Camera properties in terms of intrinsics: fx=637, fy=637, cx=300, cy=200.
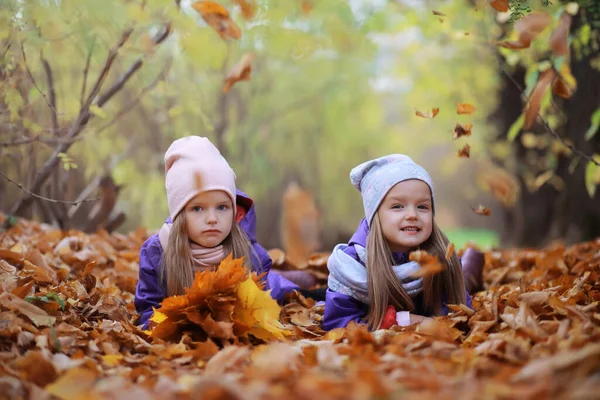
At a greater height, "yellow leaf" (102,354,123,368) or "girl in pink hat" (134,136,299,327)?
"girl in pink hat" (134,136,299,327)

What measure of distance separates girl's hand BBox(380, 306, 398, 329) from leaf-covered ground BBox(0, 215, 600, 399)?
0.15m

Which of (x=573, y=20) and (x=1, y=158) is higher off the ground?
(x=573, y=20)

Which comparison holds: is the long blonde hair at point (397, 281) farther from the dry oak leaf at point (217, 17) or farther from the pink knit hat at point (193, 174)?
the dry oak leaf at point (217, 17)

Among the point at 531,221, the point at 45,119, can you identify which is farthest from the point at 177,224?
the point at 531,221

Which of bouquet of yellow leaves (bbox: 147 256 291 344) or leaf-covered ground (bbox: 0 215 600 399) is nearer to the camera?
leaf-covered ground (bbox: 0 215 600 399)

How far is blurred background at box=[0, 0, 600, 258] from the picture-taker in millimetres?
3688

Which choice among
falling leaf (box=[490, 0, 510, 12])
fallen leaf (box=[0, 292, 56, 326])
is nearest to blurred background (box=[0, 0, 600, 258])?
falling leaf (box=[490, 0, 510, 12])

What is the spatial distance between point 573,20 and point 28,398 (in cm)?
442

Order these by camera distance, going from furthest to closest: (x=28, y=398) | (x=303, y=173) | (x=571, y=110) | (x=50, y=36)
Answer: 1. (x=303, y=173)
2. (x=571, y=110)
3. (x=50, y=36)
4. (x=28, y=398)

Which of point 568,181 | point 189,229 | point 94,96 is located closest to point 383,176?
point 189,229

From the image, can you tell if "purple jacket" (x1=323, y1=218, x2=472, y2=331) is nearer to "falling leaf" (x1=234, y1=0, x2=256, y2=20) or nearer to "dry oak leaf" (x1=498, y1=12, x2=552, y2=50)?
"dry oak leaf" (x1=498, y1=12, x2=552, y2=50)

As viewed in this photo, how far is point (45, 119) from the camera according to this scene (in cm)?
537

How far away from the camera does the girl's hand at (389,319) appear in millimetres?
2793

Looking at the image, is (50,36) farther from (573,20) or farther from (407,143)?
(407,143)
